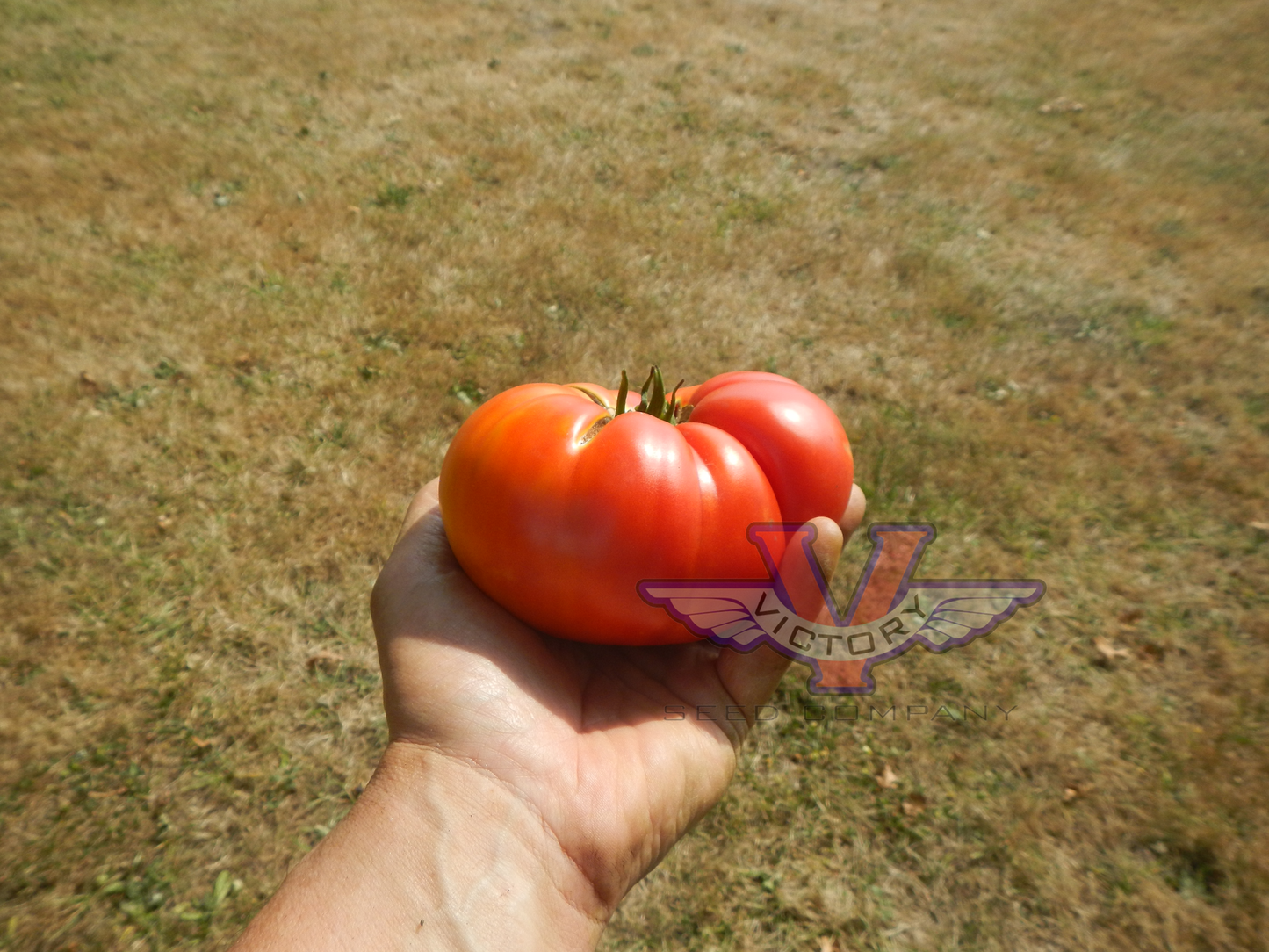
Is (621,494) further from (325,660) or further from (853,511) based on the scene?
(325,660)

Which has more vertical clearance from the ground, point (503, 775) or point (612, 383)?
point (503, 775)

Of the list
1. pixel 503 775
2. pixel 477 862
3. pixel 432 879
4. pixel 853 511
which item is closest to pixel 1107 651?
pixel 853 511

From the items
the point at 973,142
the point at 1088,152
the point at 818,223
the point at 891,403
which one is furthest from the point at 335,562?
the point at 1088,152
